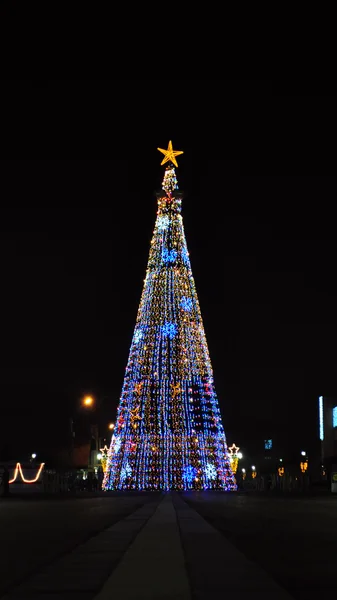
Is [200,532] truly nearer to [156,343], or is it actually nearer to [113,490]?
[156,343]

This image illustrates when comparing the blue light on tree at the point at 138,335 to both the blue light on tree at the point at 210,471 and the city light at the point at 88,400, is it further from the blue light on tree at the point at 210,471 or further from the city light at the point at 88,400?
the blue light on tree at the point at 210,471

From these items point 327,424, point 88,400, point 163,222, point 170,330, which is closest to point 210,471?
point 88,400

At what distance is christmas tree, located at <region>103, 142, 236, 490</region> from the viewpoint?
46.4m

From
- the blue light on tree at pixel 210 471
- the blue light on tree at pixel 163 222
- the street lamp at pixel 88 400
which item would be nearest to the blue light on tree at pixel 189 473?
the blue light on tree at pixel 210 471

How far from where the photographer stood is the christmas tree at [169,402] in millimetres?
46438

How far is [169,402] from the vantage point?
46531 millimetres

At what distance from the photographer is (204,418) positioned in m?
46.6

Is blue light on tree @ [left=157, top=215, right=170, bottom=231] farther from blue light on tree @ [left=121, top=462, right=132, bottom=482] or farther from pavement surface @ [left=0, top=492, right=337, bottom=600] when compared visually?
pavement surface @ [left=0, top=492, right=337, bottom=600]

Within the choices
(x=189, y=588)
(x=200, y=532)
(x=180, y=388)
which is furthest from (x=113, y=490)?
(x=189, y=588)

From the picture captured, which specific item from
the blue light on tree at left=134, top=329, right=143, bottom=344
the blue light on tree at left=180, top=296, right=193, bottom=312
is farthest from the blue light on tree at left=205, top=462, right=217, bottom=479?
the blue light on tree at left=180, top=296, right=193, bottom=312

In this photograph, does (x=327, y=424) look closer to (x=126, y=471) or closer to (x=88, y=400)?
(x=126, y=471)

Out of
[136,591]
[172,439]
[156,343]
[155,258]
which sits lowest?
[136,591]

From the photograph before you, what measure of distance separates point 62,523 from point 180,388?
2786cm

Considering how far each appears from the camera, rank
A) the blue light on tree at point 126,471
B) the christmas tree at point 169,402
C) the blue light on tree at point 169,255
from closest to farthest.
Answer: the christmas tree at point 169,402, the blue light on tree at point 126,471, the blue light on tree at point 169,255
